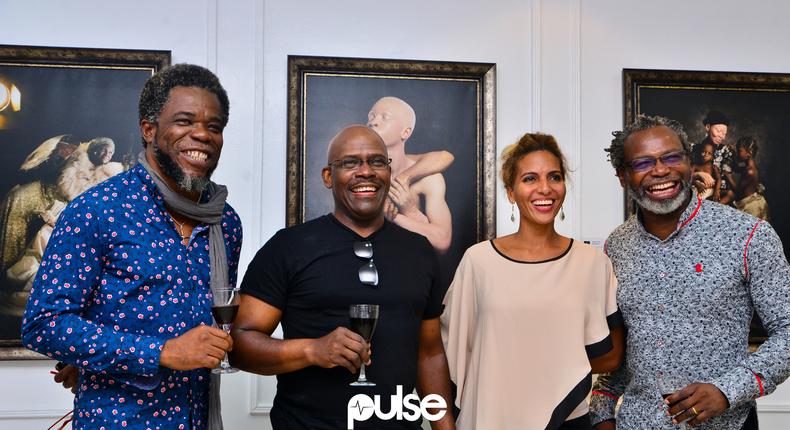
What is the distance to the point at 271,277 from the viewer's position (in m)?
2.42

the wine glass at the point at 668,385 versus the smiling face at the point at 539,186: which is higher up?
the smiling face at the point at 539,186

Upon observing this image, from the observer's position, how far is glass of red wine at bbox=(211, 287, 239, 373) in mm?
2146

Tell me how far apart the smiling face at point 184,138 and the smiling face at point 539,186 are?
1.12m

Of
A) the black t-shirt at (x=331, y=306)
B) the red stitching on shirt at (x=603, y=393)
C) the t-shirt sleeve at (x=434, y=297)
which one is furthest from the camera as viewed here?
the red stitching on shirt at (x=603, y=393)

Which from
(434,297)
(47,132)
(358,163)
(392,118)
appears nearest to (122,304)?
(358,163)

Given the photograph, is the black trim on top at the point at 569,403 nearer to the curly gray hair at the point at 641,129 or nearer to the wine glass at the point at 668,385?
the wine glass at the point at 668,385

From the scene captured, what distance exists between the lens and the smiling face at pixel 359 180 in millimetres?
2492

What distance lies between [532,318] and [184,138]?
1.28m

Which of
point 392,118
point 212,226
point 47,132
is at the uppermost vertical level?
point 392,118

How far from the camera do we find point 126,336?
6.60ft

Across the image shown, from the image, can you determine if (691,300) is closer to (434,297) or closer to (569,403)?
(569,403)

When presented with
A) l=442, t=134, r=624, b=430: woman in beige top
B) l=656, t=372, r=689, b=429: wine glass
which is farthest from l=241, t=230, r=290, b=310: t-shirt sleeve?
l=656, t=372, r=689, b=429: wine glass

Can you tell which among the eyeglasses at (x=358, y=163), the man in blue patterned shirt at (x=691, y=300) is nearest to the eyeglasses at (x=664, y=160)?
the man in blue patterned shirt at (x=691, y=300)

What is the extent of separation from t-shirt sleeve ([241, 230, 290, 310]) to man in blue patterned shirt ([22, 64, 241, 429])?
0.13 m
